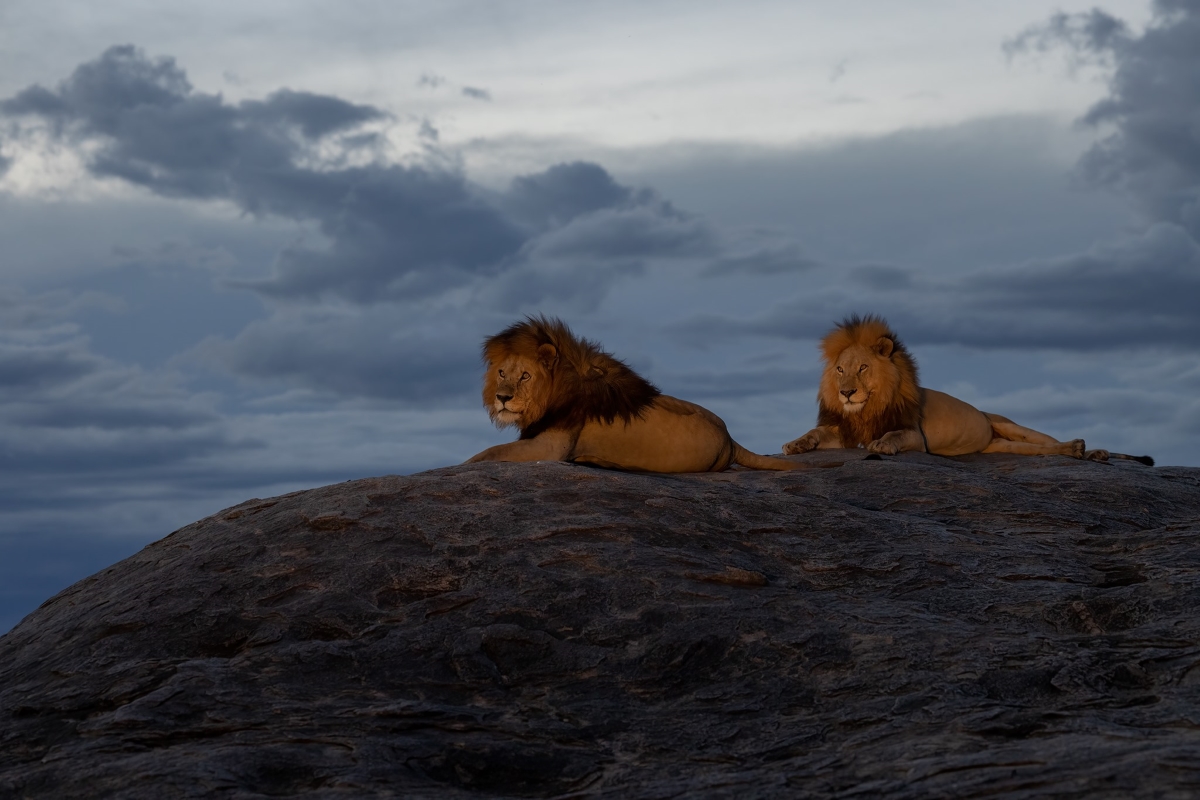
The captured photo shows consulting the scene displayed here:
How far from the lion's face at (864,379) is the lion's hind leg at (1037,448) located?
57.2 inches

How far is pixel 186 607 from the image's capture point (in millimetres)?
6504

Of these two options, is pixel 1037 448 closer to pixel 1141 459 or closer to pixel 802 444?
pixel 1141 459

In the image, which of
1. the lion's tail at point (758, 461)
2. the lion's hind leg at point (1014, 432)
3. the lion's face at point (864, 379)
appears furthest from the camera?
the lion's hind leg at point (1014, 432)

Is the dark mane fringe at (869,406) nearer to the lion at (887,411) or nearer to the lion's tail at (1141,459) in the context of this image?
the lion at (887,411)

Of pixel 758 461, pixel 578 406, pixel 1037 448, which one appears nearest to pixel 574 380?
pixel 578 406

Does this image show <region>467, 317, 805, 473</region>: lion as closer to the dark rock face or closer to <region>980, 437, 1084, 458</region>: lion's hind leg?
the dark rock face

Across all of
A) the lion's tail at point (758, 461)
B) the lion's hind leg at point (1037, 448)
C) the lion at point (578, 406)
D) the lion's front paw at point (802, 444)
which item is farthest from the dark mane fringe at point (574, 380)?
the lion's hind leg at point (1037, 448)

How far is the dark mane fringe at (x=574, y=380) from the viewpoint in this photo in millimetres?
9625

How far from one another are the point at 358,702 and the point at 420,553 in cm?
130

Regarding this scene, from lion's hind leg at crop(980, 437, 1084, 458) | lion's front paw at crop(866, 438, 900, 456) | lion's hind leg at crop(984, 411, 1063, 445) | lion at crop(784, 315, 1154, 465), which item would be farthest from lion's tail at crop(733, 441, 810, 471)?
lion's hind leg at crop(984, 411, 1063, 445)

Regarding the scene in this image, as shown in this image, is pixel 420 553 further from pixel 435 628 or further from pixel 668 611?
pixel 668 611

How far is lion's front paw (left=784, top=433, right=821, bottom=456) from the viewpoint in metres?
12.3

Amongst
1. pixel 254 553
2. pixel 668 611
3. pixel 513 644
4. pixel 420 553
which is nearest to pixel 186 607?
pixel 254 553

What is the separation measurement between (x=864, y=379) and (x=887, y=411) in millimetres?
380
